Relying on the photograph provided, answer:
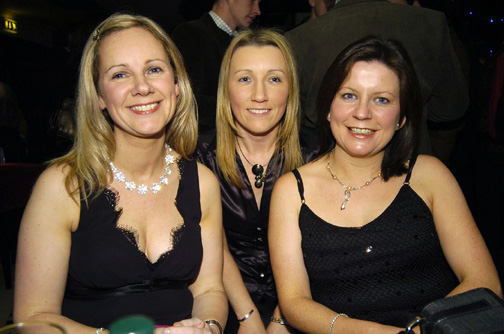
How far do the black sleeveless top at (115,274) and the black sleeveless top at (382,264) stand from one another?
0.56 meters

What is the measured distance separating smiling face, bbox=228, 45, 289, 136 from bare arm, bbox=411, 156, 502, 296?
82 cm

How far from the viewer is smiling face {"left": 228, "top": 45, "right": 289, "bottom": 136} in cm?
220

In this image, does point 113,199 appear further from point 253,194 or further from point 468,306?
point 468,306

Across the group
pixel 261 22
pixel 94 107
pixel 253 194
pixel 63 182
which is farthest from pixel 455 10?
pixel 63 182

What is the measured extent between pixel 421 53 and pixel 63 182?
6.96 feet

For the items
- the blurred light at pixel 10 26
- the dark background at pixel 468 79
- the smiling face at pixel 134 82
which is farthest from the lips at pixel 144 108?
the blurred light at pixel 10 26

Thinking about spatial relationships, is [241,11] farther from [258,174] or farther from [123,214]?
[123,214]

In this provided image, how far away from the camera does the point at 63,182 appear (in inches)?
63.1

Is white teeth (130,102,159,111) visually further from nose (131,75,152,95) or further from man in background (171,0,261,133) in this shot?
man in background (171,0,261,133)

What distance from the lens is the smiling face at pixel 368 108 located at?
1708 mm

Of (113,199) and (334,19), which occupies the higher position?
(334,19)

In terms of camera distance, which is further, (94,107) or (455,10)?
(455,10)

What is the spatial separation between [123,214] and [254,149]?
92 cm

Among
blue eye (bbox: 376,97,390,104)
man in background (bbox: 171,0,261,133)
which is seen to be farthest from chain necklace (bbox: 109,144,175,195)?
man in background (bbox: 171,0,261,133)
